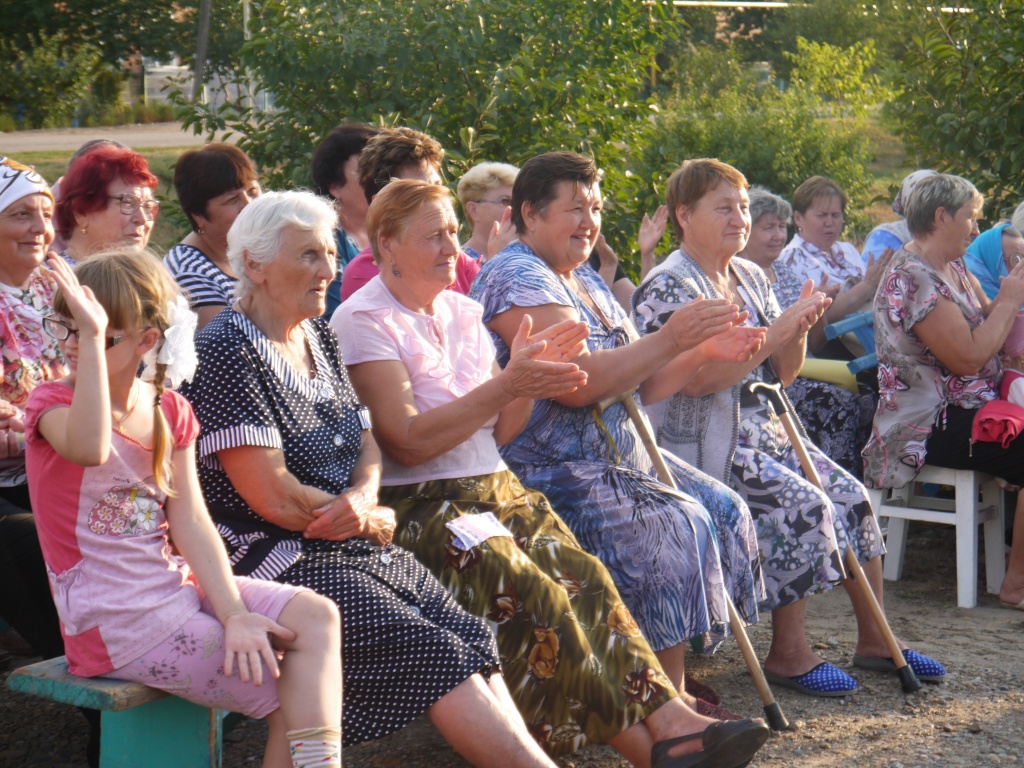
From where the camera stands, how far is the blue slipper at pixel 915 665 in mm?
4398

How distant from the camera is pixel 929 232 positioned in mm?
5375

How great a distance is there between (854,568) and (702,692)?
2.45ft

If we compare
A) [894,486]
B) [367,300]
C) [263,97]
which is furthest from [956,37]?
[367,300]

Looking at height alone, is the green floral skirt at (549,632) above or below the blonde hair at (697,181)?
below

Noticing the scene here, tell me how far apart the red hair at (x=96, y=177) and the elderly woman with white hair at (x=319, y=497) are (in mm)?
941

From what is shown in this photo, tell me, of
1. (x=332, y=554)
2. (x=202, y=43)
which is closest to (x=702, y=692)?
(x=332, y=554)

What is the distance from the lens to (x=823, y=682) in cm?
425

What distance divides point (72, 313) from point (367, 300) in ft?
3.80

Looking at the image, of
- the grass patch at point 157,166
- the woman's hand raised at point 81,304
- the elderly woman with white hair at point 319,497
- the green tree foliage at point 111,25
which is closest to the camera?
the woman's hand raised at point 81,304

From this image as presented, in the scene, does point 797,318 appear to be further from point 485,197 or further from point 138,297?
point 138,297

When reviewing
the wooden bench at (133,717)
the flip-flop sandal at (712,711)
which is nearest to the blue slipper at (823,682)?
the flip-flop sandal at (712,711)

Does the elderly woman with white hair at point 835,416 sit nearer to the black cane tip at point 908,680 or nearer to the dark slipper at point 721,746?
the black cane tip at point 908,680

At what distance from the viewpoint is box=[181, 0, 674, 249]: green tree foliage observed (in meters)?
6.00

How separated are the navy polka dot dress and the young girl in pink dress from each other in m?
0.23
